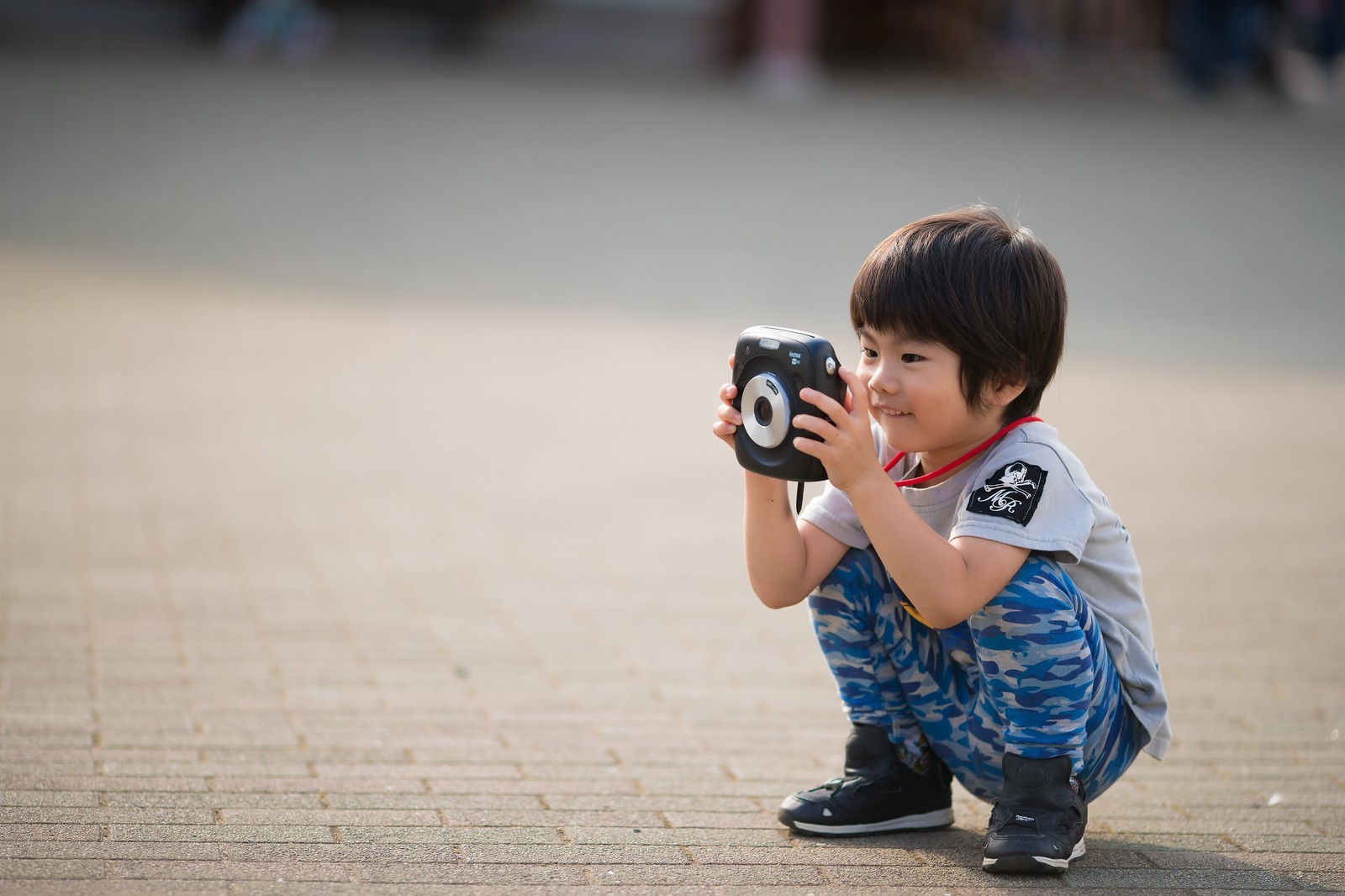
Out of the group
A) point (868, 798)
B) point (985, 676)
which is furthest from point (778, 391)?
point (868, 798)

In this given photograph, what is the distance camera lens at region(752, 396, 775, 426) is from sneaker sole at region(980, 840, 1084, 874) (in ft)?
2.83

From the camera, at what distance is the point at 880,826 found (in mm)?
2979

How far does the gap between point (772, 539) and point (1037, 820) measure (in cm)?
66

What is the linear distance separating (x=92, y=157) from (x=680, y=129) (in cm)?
641

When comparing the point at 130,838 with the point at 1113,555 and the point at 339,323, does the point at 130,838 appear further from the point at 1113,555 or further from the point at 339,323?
the point at 339,323

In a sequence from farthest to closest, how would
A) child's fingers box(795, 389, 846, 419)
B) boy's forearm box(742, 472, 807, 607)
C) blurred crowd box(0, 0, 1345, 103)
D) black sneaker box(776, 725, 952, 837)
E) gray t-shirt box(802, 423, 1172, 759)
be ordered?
blurred crowd box(0, 0, 1345, 103), black sneaker box(776, 725, 952, 837), boy's forearm box(742, 472, 807, 607), gray t-shirt box(802, 423, 1172, 759), child's fingers box(795, 389, 846, 419)

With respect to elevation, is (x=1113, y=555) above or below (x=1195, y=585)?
above

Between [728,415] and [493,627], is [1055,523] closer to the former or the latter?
[728,415]

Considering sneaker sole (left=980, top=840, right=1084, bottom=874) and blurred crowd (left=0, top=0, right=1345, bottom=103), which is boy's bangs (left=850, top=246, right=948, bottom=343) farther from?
blurred crowd (left=0, top=0, right=1345, bottom=103)

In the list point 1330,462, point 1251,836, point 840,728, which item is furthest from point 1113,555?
point 1330,462

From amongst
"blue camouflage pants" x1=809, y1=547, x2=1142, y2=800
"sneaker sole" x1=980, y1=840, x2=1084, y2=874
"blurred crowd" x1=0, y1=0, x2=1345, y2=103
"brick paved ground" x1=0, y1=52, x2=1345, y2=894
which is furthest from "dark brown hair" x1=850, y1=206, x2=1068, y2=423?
"blurred crowd" x1=0, y1=0, x2=1345, y2=103

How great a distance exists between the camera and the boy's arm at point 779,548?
9.02ft

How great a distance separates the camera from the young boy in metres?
2.60

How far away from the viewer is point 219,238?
1094 cm
